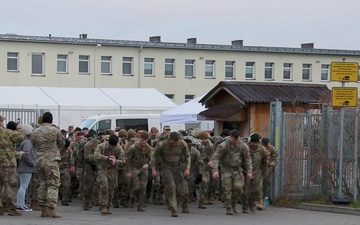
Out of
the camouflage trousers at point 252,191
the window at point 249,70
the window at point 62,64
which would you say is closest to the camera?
the camouflage trousers at point 252,191

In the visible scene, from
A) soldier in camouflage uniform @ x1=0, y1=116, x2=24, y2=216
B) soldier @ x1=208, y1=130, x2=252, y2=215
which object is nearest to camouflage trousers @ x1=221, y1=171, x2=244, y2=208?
soldier @ x1=208, y1=130, x2=252, y2=215

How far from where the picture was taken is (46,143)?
16641 millimetres

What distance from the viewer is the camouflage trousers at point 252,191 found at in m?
18.6

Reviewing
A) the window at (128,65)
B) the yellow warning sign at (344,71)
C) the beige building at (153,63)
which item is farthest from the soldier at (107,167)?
the window at (128,65)

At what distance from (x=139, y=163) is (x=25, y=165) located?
2.79 m

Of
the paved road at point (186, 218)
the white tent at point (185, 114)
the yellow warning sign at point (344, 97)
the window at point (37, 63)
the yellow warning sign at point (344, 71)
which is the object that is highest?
the window at point (37, 63)

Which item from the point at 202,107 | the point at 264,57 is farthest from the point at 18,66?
the point at 202,107

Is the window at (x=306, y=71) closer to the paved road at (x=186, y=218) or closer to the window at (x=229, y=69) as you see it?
the window at (x=229, y=69)

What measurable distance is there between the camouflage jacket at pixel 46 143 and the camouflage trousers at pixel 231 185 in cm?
367

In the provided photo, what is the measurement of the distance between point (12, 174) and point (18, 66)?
41.2 m

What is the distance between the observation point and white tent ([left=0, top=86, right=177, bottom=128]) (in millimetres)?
36844

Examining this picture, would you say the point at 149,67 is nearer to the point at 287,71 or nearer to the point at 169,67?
the point at 169,67

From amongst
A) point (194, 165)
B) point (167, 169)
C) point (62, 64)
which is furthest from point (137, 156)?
point (62, 64)

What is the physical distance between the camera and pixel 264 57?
63875 mm
